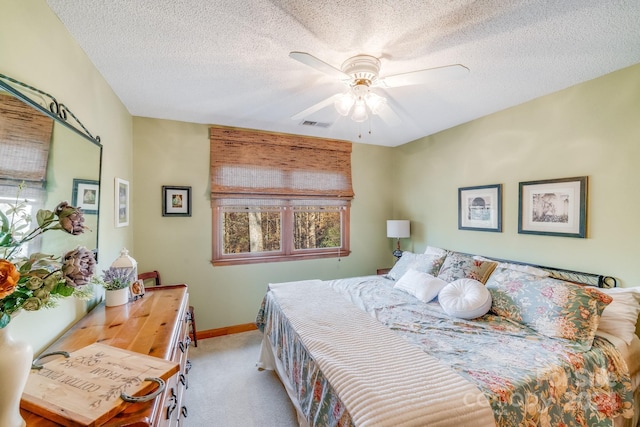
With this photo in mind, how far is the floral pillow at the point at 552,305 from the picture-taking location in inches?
66.7

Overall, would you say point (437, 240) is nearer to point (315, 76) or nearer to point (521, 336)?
point (521, 336)

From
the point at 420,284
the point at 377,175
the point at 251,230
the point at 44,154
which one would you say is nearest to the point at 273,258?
the point at 251,230

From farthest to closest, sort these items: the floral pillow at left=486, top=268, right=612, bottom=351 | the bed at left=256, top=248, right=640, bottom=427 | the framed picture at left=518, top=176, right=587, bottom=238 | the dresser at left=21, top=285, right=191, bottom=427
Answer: the framed picture at left=518, top=176, right=587, bottom=238
the floral pillow at left=486, top=268, right=612, bottom=351
the bed at left=256, top=248, right=640, bottom=427
the dresser at left=21, top=285, right=191, bottom=427

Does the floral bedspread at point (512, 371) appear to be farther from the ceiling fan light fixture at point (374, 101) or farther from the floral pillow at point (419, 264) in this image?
the ceiling fan light fixture at point (374, 101)

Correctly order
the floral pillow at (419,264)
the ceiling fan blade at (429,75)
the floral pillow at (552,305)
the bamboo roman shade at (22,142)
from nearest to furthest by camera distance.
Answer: the bamboo roman shade at (22,142), the ceiling fan blade at (429,75), the floral pillow at (552,305), the floral pillow at (419,264)

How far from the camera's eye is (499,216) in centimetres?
281

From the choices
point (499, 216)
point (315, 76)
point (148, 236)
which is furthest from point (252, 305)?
point (499, 216)

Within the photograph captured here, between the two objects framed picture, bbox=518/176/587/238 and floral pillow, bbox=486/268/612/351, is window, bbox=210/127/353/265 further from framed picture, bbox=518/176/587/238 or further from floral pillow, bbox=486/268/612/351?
floral pillow, bbox=486/268/612/351

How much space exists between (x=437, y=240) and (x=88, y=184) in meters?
3.53

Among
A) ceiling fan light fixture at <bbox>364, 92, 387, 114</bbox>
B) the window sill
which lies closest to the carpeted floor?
the window sill

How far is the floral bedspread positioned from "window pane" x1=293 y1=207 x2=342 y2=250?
180 cm

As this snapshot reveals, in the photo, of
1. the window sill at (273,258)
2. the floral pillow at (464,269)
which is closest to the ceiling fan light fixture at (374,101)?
the floral pillow at (464,269)

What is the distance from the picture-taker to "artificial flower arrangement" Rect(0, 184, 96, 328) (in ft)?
2.44

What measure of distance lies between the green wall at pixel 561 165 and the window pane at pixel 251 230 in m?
2.13
